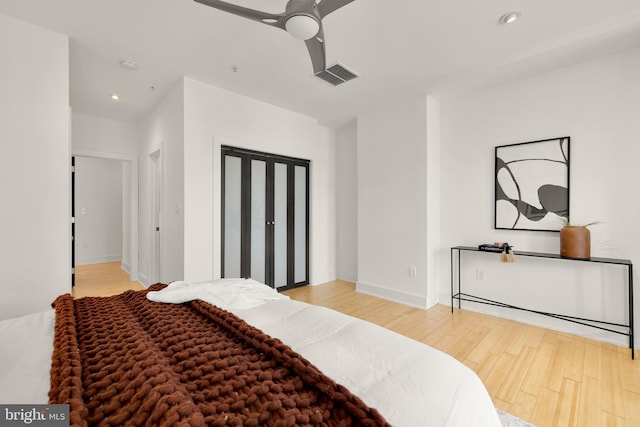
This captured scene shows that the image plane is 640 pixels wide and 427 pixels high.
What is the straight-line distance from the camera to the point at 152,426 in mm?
608

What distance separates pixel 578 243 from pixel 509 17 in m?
1.98

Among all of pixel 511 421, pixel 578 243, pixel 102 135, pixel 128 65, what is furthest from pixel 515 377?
pixel 102 135

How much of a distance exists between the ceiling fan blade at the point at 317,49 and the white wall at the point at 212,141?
1.56m

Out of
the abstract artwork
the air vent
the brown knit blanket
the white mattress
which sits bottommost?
the white mattress

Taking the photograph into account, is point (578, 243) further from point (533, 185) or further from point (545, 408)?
point (545, 408)

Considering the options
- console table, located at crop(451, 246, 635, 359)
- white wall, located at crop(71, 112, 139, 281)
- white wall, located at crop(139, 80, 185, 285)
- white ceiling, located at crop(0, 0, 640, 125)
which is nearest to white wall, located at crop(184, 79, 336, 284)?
white wall, located at crop(139, 80, 185, 285)

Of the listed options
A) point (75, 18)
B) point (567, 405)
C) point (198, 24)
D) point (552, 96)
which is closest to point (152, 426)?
point (567, 405)

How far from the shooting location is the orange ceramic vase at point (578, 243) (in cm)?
246

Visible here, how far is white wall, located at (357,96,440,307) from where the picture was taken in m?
3.41

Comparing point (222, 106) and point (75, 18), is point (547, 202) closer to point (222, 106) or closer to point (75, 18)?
point (222, 106)

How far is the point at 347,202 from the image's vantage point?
15.5ft

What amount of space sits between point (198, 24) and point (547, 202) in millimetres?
3587

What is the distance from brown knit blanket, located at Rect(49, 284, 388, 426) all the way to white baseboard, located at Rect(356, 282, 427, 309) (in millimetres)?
2836

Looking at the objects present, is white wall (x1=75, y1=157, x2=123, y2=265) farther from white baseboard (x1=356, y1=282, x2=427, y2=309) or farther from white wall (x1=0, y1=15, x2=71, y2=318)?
white baseboard (x1=356, y1=282, x2=427, y2=309)
